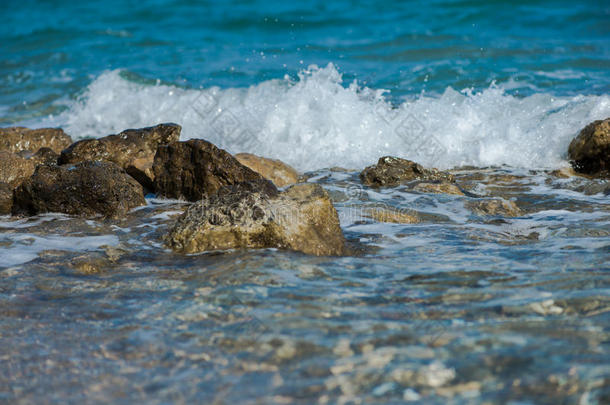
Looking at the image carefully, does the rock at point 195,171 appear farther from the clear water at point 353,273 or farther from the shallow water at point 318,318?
the shallow water at point 318,318

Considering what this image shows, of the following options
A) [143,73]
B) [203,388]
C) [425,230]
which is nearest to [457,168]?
[425,230]

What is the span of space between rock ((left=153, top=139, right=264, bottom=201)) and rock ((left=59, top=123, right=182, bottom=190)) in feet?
0.77

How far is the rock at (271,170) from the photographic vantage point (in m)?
5.35

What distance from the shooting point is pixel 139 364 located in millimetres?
2031

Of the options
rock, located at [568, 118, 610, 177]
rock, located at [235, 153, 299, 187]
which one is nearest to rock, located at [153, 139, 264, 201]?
rock, located at [235, 153, 299, 187]

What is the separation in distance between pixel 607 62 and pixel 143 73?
Result: 22.6 feet

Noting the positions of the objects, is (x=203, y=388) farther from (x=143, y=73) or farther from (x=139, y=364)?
(x=143, y=73)

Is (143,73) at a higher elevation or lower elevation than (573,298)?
higher

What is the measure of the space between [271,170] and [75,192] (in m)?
1.72

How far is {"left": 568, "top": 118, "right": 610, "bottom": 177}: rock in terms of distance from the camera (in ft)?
18.2

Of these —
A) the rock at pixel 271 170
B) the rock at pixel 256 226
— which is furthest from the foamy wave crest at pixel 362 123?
the rock at pixel 256 226

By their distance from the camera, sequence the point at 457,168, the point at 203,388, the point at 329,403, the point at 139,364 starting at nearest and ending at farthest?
the point at 329,403
the point at 203,388
the point at 139,364
the point at 457,168

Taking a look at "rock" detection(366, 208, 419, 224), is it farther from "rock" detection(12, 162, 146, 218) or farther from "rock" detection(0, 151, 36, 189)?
"rock" detection(0, 151, 36, 189)

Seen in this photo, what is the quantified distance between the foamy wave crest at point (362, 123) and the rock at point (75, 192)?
2467mm
